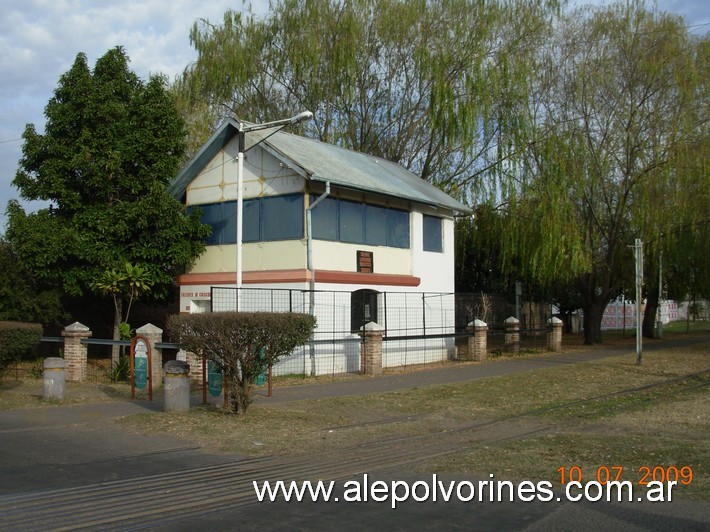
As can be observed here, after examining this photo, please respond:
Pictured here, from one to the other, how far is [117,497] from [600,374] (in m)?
15.2

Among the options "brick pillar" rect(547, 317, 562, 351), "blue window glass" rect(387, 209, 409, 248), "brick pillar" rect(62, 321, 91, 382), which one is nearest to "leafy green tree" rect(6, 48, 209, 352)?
"brick pillar" rect(62, 321, 91, 382)

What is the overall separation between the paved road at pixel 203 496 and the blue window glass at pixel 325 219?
10.2 m

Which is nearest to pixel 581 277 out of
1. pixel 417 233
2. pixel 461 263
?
pixel 461 263

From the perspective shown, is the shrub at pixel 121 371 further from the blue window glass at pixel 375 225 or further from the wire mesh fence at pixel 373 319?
the blue window glass at pixel 375 225

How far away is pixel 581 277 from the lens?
32.1 meters

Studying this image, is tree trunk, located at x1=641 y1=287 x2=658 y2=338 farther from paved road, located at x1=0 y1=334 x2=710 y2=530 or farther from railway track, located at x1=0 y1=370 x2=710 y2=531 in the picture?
paved road, located at x1=0 y1=334 x2=710 y2=530

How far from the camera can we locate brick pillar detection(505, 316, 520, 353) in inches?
1086

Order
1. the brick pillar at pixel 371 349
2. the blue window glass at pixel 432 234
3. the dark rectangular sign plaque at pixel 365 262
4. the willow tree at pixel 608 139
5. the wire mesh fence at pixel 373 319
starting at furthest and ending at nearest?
the willow tree at pixel 608 139 < the blue window glass at pixel 432 234 < the dark rectangular sign plaque at pixel 365 262 < the brick pillar at pixel 371 349 < the wire mesh fence at pixel 373 319

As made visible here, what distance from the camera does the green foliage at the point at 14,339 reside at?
47.0 feet

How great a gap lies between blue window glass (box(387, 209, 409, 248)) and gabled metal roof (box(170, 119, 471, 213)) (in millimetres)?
735

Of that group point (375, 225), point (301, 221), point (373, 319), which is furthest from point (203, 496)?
point (375, 225)

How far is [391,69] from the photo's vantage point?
30.8 metres

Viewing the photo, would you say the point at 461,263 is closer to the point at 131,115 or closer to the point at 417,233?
the point at 417,233

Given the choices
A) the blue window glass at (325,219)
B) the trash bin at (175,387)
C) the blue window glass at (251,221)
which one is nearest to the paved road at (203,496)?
the trash bin at (175,387)
